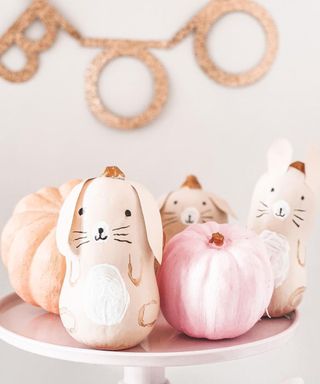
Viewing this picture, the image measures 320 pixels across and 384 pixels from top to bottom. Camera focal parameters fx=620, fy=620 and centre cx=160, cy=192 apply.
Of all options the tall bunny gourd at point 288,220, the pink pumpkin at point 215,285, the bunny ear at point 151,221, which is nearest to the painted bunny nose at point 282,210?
the tall bunny gourd at point 288,220

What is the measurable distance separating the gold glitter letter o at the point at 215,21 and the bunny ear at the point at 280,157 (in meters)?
0.39

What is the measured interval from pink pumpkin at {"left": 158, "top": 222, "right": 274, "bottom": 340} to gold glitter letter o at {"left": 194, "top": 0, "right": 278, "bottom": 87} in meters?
0.58

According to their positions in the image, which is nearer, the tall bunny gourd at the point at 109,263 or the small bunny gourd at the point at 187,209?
the tall bunny gourd at the point at 109,263

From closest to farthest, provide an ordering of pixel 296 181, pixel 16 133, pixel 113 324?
pixel 113 324
pixel 296 181
pixel 16 133

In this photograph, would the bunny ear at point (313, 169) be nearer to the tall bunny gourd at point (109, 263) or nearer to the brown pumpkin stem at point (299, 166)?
the brown pumpkin stem at point (299, 166)

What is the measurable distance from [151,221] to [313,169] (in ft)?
0.99

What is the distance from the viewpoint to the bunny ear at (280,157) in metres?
0.97

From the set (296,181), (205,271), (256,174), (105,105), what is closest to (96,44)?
(105,105)

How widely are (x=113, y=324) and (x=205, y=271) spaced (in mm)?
137

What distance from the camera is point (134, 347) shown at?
809 millimetres

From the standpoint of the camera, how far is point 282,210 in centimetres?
94

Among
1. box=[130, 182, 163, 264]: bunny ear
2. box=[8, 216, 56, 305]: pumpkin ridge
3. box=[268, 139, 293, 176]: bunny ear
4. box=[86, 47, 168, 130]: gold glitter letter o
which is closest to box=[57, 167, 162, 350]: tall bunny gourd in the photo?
box=[130, 182, 163, 264]: bunny ear

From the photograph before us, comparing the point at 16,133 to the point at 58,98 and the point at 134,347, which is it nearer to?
the point at 58,98

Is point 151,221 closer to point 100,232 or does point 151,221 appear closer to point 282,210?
point 100,232
